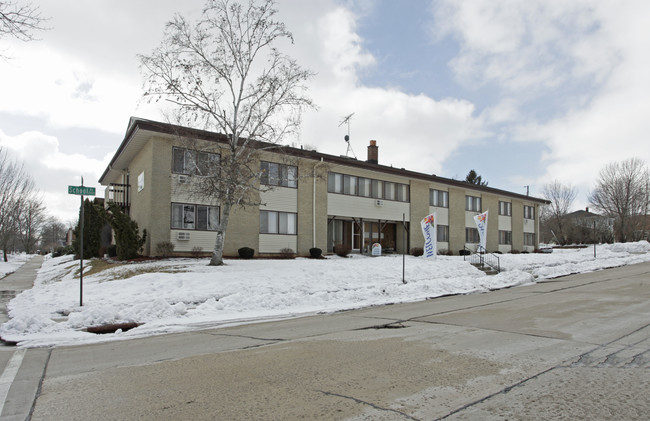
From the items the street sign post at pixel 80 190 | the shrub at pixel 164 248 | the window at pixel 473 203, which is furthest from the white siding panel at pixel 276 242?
the window at pixel 473 203

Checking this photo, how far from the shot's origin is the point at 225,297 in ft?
43.7

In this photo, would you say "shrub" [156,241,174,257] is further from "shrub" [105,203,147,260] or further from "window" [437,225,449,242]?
"window" [437,225,449,242]

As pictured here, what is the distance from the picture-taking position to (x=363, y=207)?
30.5 metres

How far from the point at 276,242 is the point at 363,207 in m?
7.55

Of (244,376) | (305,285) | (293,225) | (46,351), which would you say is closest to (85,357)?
(46,351)

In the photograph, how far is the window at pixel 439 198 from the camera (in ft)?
116

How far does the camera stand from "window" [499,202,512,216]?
42.2 m

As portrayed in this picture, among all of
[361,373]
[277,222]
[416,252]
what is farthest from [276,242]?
[361,373]

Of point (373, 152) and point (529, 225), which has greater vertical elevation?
point (373, 152)

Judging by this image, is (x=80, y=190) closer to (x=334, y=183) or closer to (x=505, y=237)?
(x=334, y=183)

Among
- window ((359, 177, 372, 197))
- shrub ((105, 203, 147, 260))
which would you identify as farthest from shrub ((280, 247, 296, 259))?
window ((359, 177, 372, 197))

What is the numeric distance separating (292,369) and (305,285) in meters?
9.90

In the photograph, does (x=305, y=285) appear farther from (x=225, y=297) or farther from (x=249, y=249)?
(x=249, y=249)

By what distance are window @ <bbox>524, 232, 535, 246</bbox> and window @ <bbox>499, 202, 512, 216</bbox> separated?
3.79 meters
